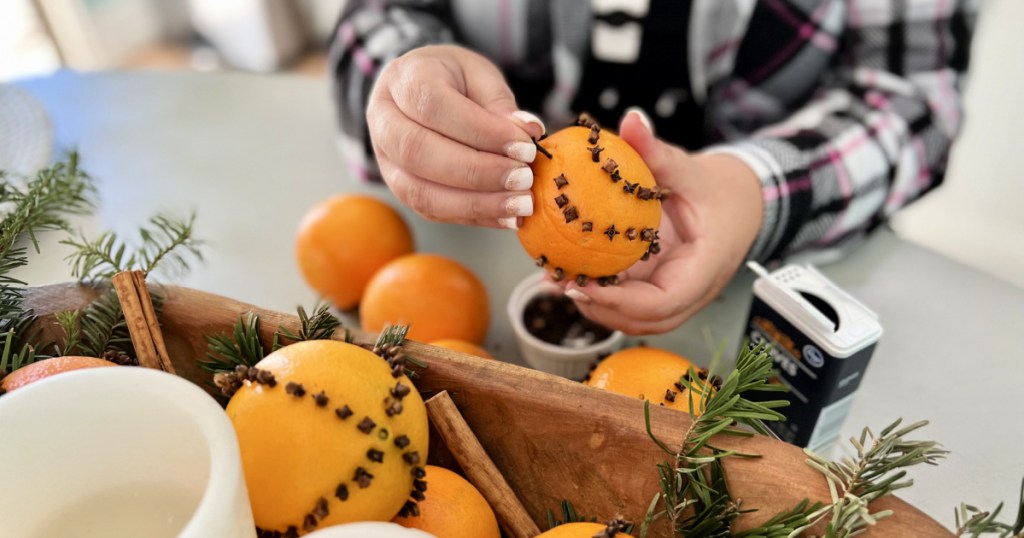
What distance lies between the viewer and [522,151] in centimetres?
56

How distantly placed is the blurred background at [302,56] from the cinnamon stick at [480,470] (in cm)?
77

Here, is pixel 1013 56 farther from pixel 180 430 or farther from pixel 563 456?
pixel 180 430

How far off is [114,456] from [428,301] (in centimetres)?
43

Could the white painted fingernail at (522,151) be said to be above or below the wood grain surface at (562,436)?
above

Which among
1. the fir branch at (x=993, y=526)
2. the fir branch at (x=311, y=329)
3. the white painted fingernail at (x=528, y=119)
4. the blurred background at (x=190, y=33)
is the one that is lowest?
the blurred background at (x=190, y=33)

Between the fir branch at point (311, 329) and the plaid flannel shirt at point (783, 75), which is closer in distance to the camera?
the fir branch at point (311, 329)

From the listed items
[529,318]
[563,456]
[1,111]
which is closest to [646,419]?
[563,456]

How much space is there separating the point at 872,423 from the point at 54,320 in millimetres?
713

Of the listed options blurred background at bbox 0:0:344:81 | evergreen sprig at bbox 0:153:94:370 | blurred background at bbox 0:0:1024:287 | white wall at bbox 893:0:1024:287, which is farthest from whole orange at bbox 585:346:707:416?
blurred background at bbox 0:0:344:81

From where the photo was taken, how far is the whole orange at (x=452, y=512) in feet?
1.36

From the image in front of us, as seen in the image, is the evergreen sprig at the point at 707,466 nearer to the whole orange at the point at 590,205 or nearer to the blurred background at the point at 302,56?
the whole orange at the point at 590,205

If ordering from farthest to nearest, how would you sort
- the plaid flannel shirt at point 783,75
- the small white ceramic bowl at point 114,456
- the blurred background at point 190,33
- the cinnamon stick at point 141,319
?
1. the blurred background at point 190,33
2. the plaid flannel shirt at point 783,75
3. the cinnamon stick at point 141,319
4. the small white ceramic bowl at point 114,456

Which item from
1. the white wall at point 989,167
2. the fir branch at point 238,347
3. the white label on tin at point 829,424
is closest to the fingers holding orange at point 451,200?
the fir branch at point 238,347

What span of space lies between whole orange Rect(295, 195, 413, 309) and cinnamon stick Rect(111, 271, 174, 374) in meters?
0.40
